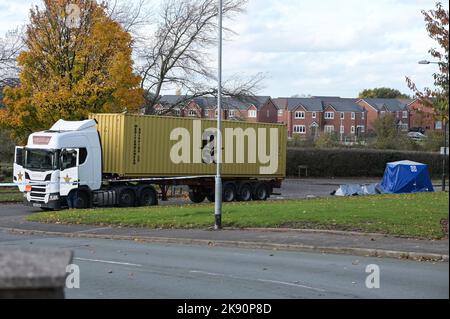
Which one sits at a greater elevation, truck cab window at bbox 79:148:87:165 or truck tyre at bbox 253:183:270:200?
truck cab window at bbox 79:148:87:165

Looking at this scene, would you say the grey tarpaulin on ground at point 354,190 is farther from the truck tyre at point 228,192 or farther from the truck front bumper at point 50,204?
the truck front bumper at point 50,204

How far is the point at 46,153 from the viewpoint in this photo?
3006 centimetres

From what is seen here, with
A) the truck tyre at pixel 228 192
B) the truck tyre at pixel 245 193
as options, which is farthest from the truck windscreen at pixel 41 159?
the truck tyre at pixel 245 193

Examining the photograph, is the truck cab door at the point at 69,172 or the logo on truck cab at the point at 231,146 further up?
the logo on truck cab at the point at 231,146

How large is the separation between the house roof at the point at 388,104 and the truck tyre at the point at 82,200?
93056 millimetres

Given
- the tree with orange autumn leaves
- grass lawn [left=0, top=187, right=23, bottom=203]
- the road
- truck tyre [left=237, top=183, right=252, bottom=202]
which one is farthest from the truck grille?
the road

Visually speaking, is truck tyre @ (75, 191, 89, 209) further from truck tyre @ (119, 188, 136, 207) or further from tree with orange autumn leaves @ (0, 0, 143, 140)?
tree with orange autumn leaves @ (0, 0, 143, 140)

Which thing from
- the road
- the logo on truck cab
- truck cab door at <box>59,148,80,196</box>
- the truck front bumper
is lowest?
the truck front bumper

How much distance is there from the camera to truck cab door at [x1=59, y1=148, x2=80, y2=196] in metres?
30.2

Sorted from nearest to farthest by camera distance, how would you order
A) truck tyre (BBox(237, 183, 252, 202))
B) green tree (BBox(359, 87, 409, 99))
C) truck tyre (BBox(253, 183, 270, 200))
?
truck tyre (BBox(237, 183, 252, 202)), truck tyre (BBox(253, 183, 270, 200)), green tree (BBox(359, 87, 409, 99))

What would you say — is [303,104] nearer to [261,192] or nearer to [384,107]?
[384,107]

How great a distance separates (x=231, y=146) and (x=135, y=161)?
6.01 m

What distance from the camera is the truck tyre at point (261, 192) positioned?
38.3 m
